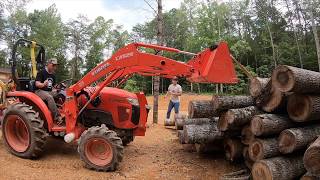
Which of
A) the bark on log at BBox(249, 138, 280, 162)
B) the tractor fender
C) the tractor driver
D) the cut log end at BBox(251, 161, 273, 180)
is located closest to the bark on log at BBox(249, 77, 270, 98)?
the bark on log at BBox(249, 138, 280, 162)

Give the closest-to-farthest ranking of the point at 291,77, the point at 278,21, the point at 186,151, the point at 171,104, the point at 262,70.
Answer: the point at 291,77 < the point at 186,151 < the point at 171,104 < the point at 262,70 < the point at 278,21

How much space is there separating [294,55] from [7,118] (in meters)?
39.0

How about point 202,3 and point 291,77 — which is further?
point 202,3

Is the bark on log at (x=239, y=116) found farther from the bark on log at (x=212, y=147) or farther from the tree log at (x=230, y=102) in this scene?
the bark on log at (x=212, y=147)

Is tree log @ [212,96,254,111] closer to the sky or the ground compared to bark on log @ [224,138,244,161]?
closer to the sky

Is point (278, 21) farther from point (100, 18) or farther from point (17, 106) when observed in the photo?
point (17, 106)

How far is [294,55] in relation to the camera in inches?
1699

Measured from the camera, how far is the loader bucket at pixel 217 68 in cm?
709

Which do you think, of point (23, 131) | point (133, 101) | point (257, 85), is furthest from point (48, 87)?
point (257, 85)

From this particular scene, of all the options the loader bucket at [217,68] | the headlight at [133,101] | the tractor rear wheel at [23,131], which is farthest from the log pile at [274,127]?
the tractor rear wheel at [23,131]

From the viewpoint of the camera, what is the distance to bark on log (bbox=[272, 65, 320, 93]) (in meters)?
6.35

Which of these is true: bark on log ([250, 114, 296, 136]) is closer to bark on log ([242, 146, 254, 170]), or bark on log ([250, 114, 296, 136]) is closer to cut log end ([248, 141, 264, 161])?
cut log end ([248, 141, 264, 161])

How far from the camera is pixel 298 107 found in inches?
269

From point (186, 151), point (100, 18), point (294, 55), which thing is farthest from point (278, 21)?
point (186, 151)
